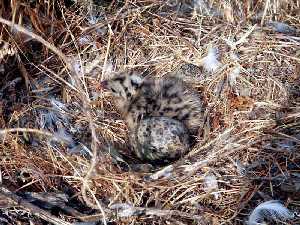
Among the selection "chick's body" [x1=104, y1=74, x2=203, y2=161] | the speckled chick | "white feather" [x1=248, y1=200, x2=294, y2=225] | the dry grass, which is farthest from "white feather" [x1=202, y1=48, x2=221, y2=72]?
"white feather" [x1=248, y1=200, x2=294, y2=225]

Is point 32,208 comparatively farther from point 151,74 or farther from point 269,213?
point 151,74

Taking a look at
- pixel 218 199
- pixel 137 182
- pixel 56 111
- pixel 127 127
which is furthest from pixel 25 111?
pixel 218 199

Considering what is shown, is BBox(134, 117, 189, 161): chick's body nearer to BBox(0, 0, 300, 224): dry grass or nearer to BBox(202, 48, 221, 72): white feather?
BBox(0, 0, 300, 224): dry grass

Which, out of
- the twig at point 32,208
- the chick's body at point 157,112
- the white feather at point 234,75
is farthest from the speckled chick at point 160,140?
the twig at point 32,208

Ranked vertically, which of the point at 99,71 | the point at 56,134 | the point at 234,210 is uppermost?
the point at 99,71

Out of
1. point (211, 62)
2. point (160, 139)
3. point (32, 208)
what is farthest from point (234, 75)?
point (32, 208)

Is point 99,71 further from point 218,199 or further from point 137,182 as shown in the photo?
point 218,199

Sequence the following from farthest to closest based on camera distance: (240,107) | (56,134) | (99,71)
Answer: (99,71) → (240,107) → (56,134)
